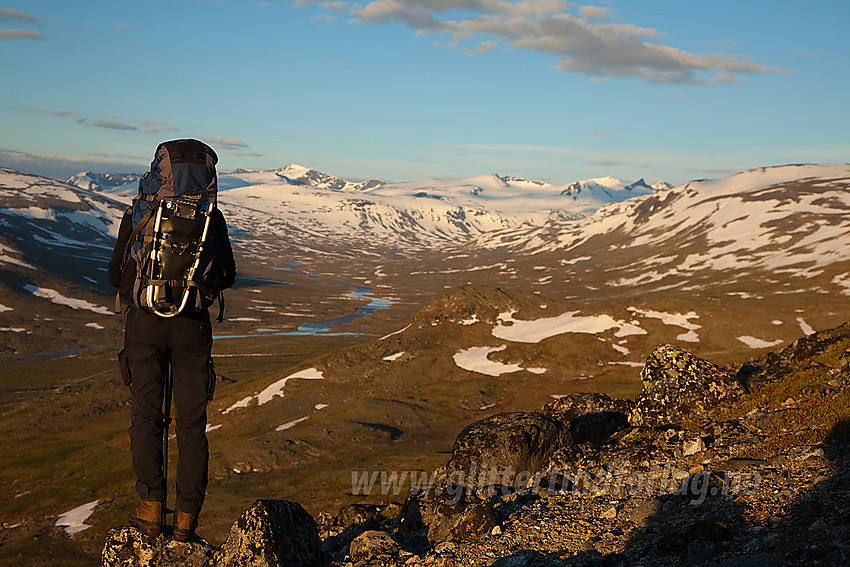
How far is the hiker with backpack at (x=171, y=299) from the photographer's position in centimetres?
991

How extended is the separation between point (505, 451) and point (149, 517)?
459 inches

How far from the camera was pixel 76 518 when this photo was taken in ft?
216

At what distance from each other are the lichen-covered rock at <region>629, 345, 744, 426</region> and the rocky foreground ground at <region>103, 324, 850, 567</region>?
18.1 inches

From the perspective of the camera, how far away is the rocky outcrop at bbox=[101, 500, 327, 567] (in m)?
11.9

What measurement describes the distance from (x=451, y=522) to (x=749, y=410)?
10403 millimetres

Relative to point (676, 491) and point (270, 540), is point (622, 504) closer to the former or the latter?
point (676, 491)

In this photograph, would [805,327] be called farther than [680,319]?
No

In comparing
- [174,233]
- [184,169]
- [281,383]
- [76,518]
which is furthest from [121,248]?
[281,383]

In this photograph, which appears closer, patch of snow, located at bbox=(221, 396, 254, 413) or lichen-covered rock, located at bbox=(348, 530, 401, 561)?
lichen-covered rock, located at bbox=(348, 530, 401, 561)

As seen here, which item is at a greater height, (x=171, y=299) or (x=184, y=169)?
(x=184, y=169)

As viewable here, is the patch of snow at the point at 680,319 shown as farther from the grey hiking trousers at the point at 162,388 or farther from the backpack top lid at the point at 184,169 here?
the backpack top lid at the point at 184,169

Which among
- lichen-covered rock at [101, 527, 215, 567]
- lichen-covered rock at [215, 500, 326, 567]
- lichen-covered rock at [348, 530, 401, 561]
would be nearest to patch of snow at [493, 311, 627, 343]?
lichen-covered rock at [348, 530, 401, 561]

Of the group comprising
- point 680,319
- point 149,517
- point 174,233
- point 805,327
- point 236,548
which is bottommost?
point 805,327

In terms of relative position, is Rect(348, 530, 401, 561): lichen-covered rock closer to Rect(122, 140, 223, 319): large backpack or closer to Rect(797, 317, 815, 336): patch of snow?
Rect(122, 140, 223, 319): large backpack
